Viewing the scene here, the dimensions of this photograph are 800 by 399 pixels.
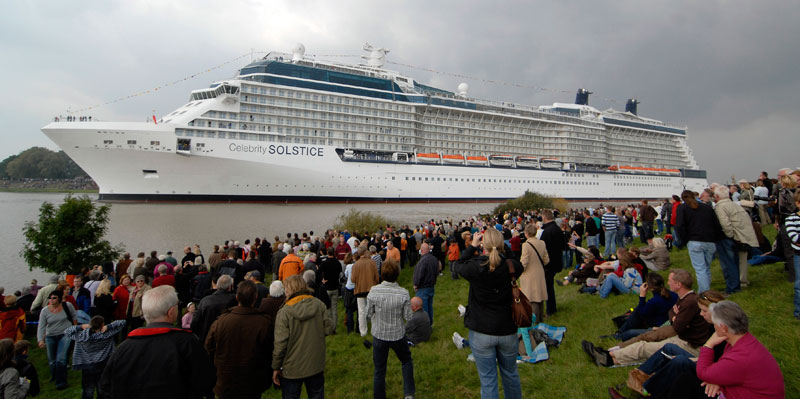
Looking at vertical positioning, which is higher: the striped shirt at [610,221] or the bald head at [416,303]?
the striped shirt at [610,221]

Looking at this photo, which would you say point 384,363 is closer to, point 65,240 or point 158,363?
point 158,363

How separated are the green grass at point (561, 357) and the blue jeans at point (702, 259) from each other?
512 millimetres

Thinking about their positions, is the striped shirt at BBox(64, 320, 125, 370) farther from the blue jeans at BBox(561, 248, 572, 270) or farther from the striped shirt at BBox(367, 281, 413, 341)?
the blue jeans at BBox(561, 248, 572, 270)

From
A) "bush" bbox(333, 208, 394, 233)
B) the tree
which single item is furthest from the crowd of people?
"bush" bbox(333, 208, 394, 233)

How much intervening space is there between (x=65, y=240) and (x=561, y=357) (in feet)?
44.7

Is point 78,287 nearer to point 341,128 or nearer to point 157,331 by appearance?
point 157,331

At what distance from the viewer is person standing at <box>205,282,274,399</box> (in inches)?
126

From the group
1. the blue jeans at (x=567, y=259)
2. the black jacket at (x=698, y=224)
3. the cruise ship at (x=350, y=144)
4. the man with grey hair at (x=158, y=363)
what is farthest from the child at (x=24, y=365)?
the cruise ship at (x=350, y=144)

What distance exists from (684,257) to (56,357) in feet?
41.8

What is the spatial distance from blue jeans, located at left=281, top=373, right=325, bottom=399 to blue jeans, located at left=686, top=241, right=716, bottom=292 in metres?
5.64

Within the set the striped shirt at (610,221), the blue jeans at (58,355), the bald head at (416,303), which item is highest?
the striped shirt at (610,221)

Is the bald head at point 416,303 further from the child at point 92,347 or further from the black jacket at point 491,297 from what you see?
the child at point 92,347

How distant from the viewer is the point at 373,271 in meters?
6.09

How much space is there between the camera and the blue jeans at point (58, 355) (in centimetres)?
545
